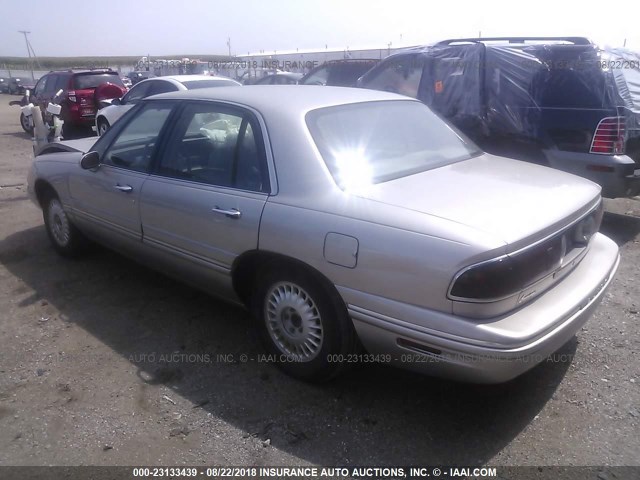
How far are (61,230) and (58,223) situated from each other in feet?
0.27

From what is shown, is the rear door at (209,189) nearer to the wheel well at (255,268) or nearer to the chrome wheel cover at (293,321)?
the wheel well at (255,268)

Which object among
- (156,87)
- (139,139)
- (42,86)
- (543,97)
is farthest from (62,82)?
(543,97)

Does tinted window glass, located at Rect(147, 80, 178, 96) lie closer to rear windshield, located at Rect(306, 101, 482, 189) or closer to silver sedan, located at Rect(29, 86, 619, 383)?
silver sedan, located at Rect(29, 86, 619, 383)

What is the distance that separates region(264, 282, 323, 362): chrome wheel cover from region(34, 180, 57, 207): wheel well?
9.55ft

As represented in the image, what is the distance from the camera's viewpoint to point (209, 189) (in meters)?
3.34

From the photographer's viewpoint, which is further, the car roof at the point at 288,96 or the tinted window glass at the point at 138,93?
the tinted window glass at the point at 138,93

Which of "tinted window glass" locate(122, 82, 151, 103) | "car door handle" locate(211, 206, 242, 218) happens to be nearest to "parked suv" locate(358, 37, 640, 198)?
"car door handle" locate(211, 206, 242, 218)

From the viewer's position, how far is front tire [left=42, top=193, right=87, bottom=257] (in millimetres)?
4844

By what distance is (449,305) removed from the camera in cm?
235

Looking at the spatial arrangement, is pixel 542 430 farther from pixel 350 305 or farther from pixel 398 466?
pixel 350 305

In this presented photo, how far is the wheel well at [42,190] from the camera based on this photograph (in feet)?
16.3

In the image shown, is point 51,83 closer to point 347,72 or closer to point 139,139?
point 347,72

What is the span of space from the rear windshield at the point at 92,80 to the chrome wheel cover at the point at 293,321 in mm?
12464

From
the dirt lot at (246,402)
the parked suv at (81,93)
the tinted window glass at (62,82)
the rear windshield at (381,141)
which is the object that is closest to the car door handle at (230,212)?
the rear windshield at (381,141)
